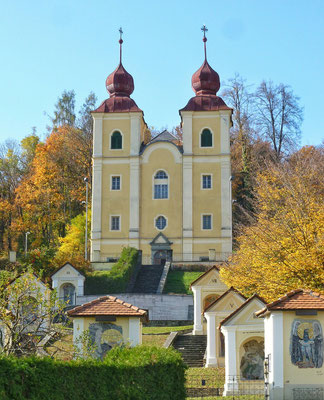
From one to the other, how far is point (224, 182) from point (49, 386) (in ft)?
140

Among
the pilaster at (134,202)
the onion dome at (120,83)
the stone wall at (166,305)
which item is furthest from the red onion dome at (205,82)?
the stone wall at (166,305)

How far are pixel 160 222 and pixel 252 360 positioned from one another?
32.9 metres

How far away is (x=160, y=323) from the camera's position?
37625 mm

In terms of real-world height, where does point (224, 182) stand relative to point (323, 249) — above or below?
above

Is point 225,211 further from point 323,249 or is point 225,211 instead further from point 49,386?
point 49,386

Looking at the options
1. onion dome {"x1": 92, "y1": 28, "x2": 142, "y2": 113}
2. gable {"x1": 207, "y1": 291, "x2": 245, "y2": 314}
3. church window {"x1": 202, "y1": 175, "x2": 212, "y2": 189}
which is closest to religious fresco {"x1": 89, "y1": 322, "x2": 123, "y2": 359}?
gable {"x1": 207, "y1": 291, "x2": 245, "y2": 314}

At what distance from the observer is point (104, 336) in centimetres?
2069

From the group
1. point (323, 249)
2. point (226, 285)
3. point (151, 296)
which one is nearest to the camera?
point (323, 249)

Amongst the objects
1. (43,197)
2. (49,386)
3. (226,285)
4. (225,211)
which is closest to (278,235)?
(226,285)

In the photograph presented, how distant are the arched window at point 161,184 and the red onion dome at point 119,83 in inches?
304

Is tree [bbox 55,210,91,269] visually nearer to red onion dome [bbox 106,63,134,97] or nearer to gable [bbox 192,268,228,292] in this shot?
red onion dome [bbox 106,63,134,97]

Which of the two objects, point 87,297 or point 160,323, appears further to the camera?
point 87,297

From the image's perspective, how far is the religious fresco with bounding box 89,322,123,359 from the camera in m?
20.5

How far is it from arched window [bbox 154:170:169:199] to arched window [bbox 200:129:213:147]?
3.78m
